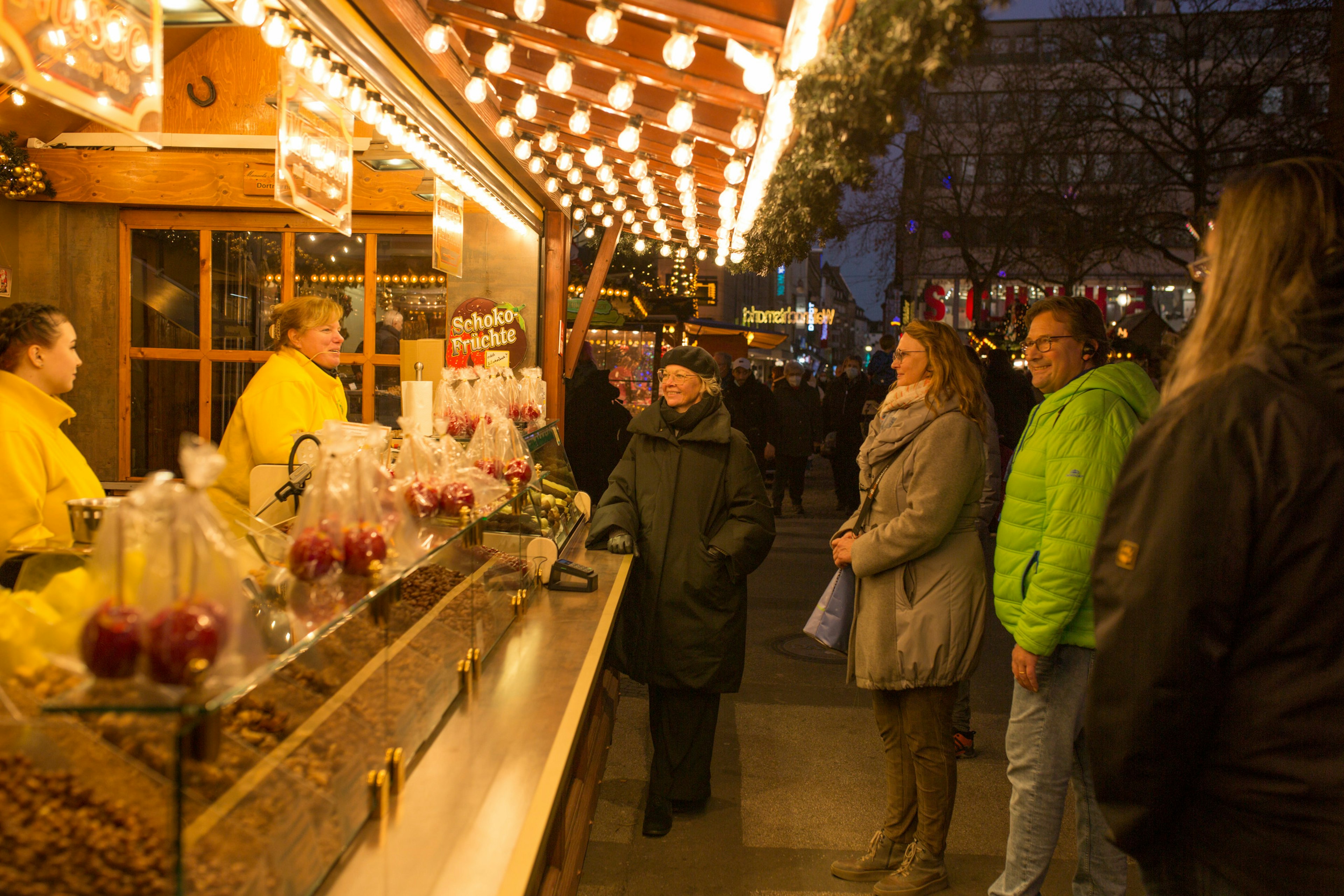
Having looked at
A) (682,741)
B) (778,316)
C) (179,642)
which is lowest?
(682,741)

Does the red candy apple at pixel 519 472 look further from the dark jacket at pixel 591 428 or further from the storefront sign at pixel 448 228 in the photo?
the dark jacket at pixel 591 428

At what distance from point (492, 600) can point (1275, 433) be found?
8.16 feet

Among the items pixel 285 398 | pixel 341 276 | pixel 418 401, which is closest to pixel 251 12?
pixel 418 401

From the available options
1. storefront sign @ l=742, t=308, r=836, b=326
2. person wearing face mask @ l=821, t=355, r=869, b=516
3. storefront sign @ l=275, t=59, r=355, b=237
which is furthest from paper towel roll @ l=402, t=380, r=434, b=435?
storefront sign @ l=742, t=308, r=836, b=326

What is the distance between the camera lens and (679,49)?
2783mm

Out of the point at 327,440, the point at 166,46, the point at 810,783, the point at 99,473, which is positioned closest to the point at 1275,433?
the point at 327,440

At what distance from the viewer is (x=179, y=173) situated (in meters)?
7.30

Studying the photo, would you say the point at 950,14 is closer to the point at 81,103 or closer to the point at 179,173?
the point at 81,103

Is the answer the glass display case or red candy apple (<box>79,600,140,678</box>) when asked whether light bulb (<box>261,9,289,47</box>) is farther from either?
red candy apple (<box>79,600,140,678</box>)

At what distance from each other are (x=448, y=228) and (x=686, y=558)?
2.77m

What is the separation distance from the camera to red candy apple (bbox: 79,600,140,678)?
1297 millimetres

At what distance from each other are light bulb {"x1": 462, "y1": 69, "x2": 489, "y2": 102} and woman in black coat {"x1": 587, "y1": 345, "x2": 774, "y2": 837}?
56.5 inches

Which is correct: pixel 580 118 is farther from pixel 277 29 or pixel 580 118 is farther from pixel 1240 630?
pixel 1240 630

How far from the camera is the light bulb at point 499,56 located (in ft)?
11.5
